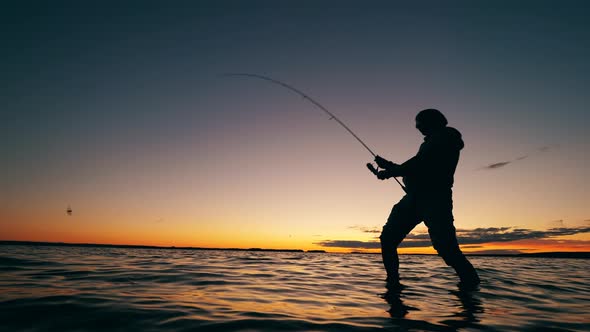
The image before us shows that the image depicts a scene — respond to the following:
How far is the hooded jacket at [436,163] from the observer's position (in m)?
5.80

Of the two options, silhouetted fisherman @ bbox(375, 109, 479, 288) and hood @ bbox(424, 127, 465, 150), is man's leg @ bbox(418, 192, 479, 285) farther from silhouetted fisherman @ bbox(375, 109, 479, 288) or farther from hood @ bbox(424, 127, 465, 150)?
hood @ bbox(424, 127, 465, 150)

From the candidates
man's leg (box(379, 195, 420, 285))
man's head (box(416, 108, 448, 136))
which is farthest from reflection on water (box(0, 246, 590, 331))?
man's head (box(416, 108, 448, 136))

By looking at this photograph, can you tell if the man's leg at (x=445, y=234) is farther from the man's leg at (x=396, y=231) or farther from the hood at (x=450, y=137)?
the hood at (x=450, y=137)

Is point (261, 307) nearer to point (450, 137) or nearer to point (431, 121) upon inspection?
point (450, 137)

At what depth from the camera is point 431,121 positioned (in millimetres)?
6227

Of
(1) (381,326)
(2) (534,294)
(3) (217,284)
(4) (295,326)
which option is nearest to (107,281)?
(3) (217,284)

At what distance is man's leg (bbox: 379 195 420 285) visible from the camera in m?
6.11

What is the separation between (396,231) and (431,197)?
0.91 meters

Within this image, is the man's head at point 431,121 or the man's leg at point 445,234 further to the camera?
the man's head at point 431,121

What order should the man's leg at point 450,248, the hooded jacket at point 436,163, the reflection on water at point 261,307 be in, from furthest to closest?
the hooded jacket at point 436,163, the man's leg at point 450,248, the reflection on water at point 261,307

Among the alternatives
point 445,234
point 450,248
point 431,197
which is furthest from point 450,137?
point 450,248

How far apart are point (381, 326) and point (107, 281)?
4.59 meters

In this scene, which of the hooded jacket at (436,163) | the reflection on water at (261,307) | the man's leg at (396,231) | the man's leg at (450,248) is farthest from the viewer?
the man's leg at (396,231)

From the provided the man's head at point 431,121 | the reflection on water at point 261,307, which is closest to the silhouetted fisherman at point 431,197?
the man's head at point 431,121
